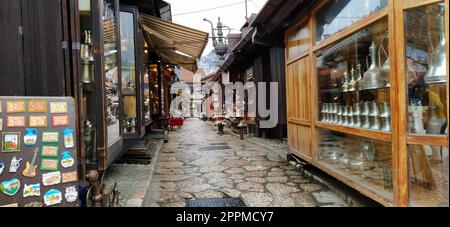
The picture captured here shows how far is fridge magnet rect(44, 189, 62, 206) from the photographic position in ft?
10.4

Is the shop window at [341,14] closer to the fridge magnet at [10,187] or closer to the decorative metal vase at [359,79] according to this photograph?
the decorative metal vase at [359,79]

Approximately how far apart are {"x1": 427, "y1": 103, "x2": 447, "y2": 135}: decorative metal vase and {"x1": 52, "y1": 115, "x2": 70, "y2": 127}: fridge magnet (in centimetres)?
436

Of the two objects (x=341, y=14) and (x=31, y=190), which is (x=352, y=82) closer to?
(x=341, y=14)

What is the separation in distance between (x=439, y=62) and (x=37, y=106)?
478 centimetres

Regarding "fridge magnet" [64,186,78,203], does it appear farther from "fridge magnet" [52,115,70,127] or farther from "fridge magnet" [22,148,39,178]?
"fridge magnet" [52,115,70,127]

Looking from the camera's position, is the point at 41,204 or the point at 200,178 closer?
the point at 41,204

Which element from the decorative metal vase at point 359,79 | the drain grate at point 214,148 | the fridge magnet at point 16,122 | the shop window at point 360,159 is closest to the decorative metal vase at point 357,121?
the shop window at point 360,159

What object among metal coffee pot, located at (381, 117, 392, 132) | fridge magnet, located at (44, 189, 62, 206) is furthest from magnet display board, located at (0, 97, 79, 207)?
metal coffee pot, located at (381, 117, 392, 132)

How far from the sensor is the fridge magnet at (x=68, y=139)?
10.8ft
